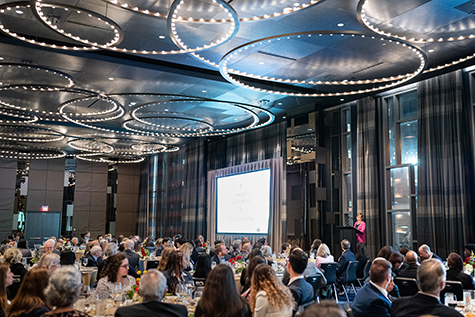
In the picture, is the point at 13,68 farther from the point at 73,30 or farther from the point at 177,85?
the point at 177,85

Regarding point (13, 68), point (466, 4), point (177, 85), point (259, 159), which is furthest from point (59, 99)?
point (466, 4)

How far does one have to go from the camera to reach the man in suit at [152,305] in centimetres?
324

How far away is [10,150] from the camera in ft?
74.9

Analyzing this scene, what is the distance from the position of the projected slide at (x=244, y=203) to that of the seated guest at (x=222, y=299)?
44.5 feet

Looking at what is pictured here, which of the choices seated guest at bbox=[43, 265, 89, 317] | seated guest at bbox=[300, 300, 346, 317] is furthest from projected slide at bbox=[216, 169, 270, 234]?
seated guest at bbox=[300, 300, 346, 317]

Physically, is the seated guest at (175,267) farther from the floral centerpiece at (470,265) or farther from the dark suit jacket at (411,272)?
the floral centerpiece at (470,265)

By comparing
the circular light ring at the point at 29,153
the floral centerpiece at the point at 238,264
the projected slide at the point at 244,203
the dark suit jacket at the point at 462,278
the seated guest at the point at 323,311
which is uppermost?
the circular light ring at the point at 29,153

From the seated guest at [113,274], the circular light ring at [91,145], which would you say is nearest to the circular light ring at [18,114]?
the circular light ring at [91,145]

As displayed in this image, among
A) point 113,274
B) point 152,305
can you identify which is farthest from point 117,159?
point 152,305

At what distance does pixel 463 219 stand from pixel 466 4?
16.8ft

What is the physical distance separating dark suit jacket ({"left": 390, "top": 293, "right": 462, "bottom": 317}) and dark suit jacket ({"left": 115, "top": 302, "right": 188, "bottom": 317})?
174 cm

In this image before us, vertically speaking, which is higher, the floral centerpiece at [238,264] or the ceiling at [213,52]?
the ceiling at [213,52]

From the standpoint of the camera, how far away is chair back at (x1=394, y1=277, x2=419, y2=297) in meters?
6.09

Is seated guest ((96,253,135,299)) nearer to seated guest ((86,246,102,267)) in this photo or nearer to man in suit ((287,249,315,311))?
man in suit ((287,249,315,311))
